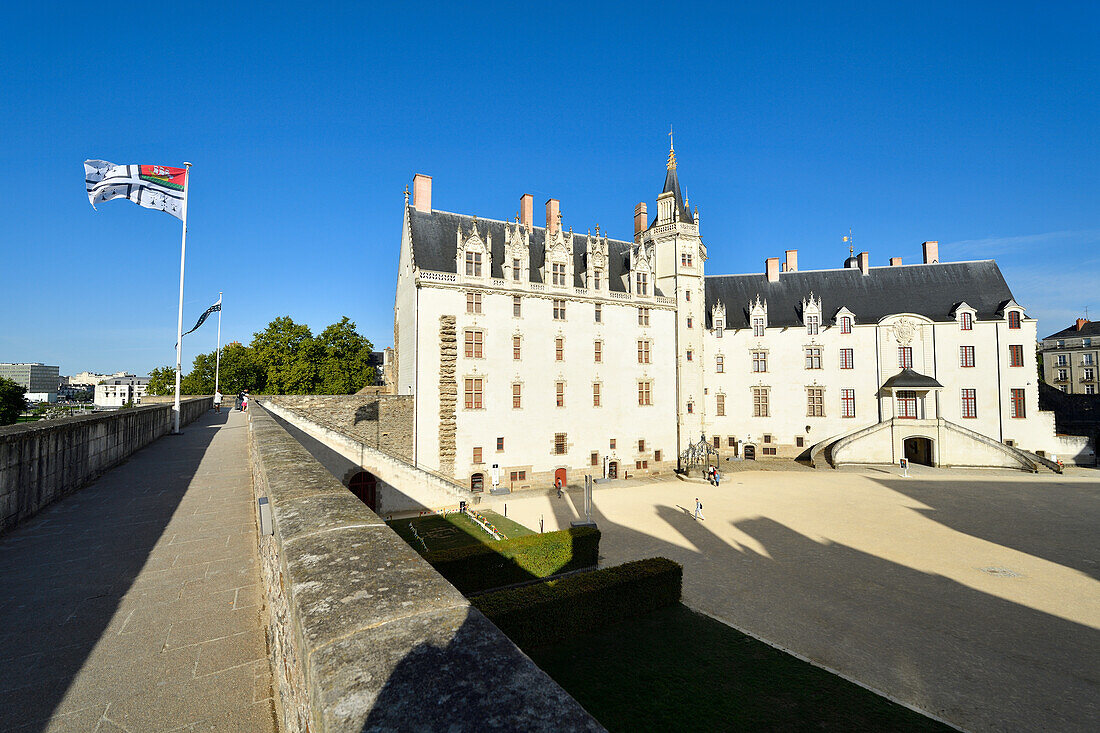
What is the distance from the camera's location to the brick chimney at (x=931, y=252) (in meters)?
45.4

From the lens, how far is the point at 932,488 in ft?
105

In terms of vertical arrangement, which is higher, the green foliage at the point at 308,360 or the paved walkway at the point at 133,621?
the green foliage at the point at 308,360

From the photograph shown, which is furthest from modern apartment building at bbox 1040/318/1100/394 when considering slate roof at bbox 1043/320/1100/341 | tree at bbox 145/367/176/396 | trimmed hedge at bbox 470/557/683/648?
tree at bbox 145/367/176/396

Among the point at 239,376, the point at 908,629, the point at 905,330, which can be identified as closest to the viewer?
the point at 908,629

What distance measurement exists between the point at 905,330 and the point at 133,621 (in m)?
50.3

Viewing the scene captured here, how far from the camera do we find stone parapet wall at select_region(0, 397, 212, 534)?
6.30 meters

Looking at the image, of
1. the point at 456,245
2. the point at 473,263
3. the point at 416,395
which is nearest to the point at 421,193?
the point at 456,245

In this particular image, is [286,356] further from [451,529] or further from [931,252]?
[931,252]

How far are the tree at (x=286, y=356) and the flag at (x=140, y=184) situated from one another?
29460 mm

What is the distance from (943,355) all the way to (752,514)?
92.1ft

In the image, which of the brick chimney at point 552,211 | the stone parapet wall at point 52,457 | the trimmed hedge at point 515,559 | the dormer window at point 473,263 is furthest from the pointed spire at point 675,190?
the stone parapet wall at point 52,457

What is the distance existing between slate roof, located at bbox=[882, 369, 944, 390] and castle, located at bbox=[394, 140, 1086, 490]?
17 centimetres

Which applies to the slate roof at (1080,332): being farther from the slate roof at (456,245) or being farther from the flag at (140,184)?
the flag at (140,184)

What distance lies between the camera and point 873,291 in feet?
147
